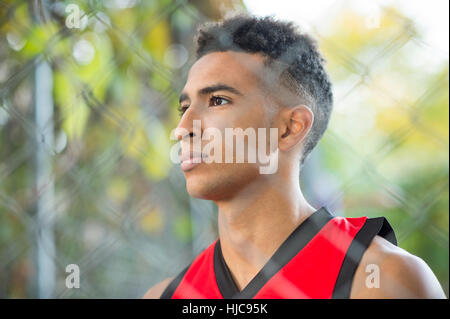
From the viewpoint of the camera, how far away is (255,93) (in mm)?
785

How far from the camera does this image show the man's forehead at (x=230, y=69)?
31.0 inches

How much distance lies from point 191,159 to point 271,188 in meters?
0.15

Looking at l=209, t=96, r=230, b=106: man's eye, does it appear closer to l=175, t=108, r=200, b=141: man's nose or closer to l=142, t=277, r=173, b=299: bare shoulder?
l=175, t=108, r=200, b=141: man's nose

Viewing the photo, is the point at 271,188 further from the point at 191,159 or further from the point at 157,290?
the point at 157,290

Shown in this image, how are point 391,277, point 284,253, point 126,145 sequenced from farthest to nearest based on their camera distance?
point 126,145, point 284,253, point 391,277

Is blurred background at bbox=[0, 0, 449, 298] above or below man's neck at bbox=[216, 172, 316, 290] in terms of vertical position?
above

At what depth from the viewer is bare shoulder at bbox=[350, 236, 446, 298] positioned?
0.63m

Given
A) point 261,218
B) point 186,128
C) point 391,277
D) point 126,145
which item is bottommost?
point 391,277

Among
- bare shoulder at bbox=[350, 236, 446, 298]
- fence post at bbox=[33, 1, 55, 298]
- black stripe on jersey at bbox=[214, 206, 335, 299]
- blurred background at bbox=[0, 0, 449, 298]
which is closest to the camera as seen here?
bare shoulder at bbox=[350, 236, 446, 298]

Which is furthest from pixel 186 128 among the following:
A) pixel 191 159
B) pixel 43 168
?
pixel 43 168

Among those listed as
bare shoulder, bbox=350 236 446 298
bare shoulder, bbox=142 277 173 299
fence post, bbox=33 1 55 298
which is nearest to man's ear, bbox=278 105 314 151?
bare shoulder, bbox=350 236 446 298

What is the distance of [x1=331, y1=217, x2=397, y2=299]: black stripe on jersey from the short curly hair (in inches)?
7.5

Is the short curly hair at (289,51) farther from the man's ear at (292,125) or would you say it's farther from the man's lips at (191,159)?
the man's lips at (191,159)

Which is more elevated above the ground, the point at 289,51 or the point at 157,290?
the point at 289,51
